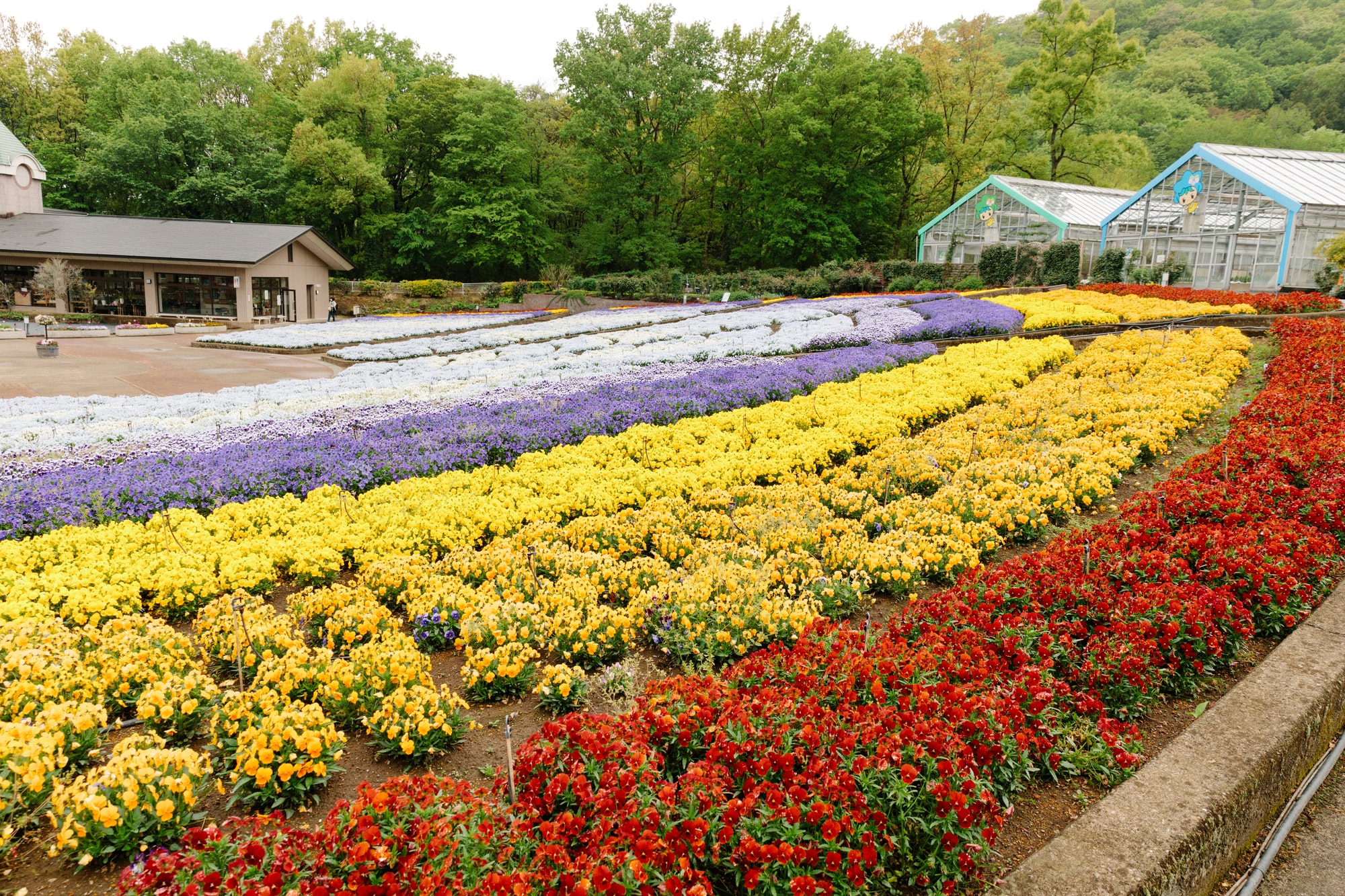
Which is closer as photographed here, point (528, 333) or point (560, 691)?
point (560, 691)

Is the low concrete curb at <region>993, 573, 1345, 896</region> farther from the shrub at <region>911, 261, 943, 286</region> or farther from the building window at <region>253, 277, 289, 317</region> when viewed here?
the building window at <region>253, 277, 289, 317</region>

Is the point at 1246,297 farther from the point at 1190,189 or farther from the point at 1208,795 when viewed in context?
the point at 1208,795

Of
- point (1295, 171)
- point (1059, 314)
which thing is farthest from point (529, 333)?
point (1295, 171)

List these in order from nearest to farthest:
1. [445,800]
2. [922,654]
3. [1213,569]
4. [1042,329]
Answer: [445,800], [922,654], [1213,569], [1042,329]

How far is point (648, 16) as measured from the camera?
4872cm

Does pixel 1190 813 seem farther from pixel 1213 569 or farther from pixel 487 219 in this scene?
pixel 487 219

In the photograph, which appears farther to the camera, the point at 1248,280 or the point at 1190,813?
the point at 1248,280

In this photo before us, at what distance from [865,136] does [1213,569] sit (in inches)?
1858

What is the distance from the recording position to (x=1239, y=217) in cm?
2620

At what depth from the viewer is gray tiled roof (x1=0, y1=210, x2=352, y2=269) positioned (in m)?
34.8

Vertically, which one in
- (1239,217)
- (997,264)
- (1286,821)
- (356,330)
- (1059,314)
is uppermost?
(1239,217)

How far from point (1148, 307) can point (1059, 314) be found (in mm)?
3612

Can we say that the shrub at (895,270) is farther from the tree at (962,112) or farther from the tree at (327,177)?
the tree at (327,177)

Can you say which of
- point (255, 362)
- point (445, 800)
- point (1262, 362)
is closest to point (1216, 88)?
point (1262, 362)
